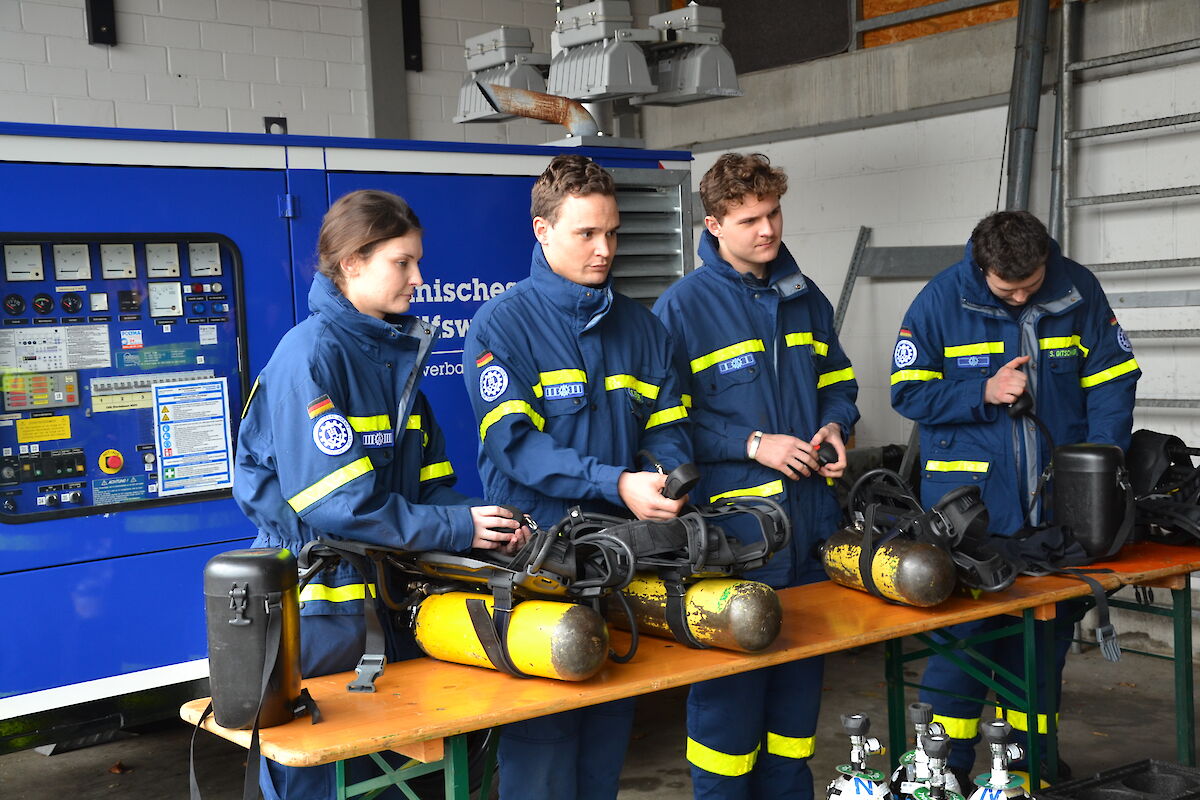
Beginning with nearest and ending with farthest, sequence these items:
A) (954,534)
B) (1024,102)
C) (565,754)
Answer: (565,754) → (954,534) → (1024,102)

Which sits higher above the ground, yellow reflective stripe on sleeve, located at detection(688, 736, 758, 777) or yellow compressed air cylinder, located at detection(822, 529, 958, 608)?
yellow compressed air cylinder, located at detection(822, 529, 958, 608)

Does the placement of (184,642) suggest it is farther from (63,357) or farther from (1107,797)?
(1107,797)

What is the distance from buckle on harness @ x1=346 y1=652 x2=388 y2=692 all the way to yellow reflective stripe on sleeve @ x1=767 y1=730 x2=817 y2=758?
1.20 meters

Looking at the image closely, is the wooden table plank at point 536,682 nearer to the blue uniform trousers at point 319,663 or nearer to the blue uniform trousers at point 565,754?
the blue uniform trousers at point 319,663

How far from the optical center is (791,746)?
306cm

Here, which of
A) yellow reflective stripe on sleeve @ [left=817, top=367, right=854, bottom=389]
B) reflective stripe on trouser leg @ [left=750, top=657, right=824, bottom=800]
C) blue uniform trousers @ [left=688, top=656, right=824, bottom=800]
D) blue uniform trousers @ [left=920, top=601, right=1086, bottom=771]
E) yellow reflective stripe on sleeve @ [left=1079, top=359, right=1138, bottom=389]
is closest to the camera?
blue uniform trousers @ [left=688, top=656, right=824, bottom=800]

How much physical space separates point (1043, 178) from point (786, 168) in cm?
159

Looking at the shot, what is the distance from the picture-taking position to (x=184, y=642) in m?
3.47

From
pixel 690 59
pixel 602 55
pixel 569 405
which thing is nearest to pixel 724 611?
pixel 569 405

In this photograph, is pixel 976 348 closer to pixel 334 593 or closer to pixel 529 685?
pixel 529 685

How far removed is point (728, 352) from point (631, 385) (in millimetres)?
446

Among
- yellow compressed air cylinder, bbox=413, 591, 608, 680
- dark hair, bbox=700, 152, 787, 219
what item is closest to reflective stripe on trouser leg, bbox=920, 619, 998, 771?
dark hair, bbox=700, 152, 787, 219

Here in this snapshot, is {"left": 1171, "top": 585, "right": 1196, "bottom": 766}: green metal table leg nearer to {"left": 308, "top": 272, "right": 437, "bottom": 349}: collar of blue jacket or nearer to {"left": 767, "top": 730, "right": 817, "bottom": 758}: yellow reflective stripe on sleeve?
{"left": 767, "top": 730, "right": 817, "bottom": 758}: yellow reflective stripe on sleeve

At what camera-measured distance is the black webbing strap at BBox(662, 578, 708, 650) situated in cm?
248
